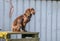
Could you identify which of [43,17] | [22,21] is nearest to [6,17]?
[43,17]

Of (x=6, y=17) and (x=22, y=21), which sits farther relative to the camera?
(x=6, y=17)

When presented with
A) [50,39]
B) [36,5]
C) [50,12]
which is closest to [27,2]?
[36,5]

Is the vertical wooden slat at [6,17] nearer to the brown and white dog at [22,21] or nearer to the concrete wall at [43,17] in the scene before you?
the concrete wall at [43,17]

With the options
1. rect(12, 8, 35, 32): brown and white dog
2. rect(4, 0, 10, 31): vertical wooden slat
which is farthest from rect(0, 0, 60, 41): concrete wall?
rect(12, 8, 35, 32): brown and white dog

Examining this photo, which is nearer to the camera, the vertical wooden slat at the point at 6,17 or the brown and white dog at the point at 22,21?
the brown and white dog at the point at 22,21

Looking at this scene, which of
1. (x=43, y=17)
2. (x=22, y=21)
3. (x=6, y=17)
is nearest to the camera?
(x=22, y=21)

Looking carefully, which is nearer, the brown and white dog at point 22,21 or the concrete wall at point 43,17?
the brown and white dog at point 22,21

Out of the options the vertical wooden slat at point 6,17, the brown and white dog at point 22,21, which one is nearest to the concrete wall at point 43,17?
the vertical wooden slat at point 6,17

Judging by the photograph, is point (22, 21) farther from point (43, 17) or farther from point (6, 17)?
point (43, 17)

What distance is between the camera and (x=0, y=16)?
5.37 m

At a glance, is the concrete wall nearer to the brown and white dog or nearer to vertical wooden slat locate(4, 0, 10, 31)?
vertical wooden slat locate(4, 0, 10, 31)

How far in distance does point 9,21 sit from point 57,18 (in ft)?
4.12

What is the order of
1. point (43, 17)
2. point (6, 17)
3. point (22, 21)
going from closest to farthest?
point (22, 21)
point (6, 17)
point (43, 17)

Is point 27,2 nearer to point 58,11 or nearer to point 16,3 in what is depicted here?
point 16,3
